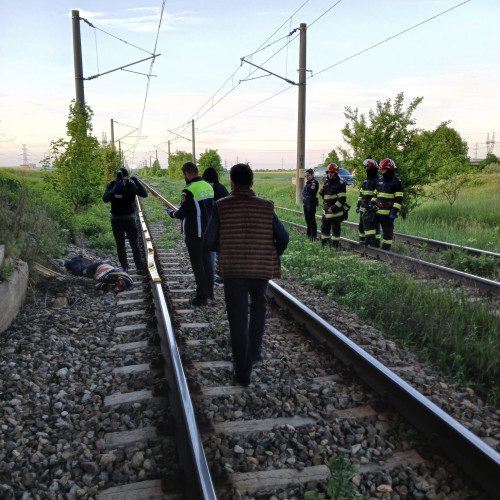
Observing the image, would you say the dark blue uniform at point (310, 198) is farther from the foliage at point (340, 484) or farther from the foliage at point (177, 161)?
the foliage at point (177, 161)

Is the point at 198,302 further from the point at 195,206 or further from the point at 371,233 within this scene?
the point at 371,233

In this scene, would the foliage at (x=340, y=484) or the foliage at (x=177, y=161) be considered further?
the foliage at (x=177, y=161)

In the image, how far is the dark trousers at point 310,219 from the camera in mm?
11430

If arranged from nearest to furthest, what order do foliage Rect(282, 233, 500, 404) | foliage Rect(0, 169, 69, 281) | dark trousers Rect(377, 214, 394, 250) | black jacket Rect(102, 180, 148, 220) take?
foliage Rect(282, 233, 500, 404), foliage Rect(0, 169, 69, 281), black jacket Rect(102, 180, 148, 220), dark trousers Rect(377, 214, 394, 250)

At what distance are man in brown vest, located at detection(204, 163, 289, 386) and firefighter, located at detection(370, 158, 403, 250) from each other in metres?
6.56

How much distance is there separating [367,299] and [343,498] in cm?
427

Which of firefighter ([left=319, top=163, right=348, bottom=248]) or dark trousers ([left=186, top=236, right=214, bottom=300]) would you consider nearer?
dark trousers ([left=186, top=236, right=214, bottom=300])

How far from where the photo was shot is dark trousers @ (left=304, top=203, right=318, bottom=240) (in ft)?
37.5

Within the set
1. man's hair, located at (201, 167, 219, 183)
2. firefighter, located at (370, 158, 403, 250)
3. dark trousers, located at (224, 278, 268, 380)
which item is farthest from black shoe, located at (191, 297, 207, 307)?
firefighter, located at (370, 158, 403, 250)

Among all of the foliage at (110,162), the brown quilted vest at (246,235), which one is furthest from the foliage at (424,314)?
the foliage at (110,162)

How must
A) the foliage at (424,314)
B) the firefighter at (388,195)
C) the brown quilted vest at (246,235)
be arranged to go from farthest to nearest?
the firefighter at (388,195)
the foliage at (424,314)
the brown quilted vest at (246,235)

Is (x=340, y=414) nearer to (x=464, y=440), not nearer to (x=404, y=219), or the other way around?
(x=464, y=440)

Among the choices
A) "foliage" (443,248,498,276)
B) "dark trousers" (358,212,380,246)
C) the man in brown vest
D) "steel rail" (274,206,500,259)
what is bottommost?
"foliage" (443,248,498,276)

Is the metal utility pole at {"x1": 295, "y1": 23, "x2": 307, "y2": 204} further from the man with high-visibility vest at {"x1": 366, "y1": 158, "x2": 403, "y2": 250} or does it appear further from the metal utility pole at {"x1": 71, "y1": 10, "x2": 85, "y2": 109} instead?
the man with high-visibility vest at {"x1": 366, "y1": 158, "x2": 403, "y2": 250}
